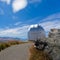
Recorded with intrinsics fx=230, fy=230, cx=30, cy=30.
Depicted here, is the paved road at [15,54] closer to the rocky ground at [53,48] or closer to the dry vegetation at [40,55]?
the dry vegetation at [40,55]

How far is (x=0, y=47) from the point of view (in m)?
27.3

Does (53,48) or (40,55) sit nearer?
(53,48)

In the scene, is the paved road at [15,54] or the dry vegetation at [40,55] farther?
the paved road at [15,54]

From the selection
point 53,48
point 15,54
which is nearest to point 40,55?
point 53,48

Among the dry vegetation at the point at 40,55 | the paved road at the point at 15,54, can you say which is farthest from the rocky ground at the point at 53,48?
the paved road at the point at 15,54

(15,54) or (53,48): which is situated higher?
(53,48)

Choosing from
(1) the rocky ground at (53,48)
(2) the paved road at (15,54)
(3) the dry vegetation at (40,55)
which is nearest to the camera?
(1) the rocky ground at (53,48)

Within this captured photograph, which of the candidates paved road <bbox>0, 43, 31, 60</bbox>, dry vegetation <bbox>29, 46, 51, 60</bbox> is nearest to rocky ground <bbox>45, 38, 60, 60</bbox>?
dry vegetation <bbox>29, 46, 51, 60</bbox>

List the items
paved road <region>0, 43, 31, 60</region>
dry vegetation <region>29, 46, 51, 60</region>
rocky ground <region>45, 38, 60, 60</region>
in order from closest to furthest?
1. rocky ground <region>45, 38, 60, 60</region>
2. dry vegetation <region>29, 46, 51, 60</region>
3. paved road <region>0, 43, 31, 60</region>

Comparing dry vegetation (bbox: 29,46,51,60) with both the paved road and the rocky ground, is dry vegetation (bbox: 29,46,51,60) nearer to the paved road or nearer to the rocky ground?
the rocky ground

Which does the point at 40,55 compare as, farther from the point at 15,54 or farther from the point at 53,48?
the point at 15,54

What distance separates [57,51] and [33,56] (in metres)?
2.48

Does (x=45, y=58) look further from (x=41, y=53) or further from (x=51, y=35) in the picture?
(x=51, y=35)

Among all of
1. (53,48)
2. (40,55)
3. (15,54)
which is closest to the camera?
(53,48)
